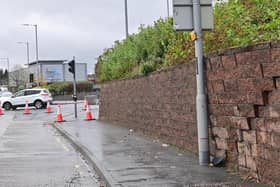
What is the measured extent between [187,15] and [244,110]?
2.28m

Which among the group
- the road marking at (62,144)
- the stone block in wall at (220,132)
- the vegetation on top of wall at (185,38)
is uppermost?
the vegetation on top of wall at (185,38)

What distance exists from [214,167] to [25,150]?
6.85 metres

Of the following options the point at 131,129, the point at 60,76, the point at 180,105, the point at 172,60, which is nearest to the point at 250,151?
the point at 180,105

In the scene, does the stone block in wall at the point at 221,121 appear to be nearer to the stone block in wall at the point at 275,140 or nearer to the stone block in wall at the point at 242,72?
the stone block in wall at the point at 242,72

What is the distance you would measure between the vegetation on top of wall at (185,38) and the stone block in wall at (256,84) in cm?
82

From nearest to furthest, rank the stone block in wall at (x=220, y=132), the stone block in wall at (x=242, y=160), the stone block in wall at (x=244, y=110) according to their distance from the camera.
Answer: the stone block in wall at (x=244, y=110), the stone block in wall at (x=242, y=160), the stone block in wall at (x=220, y=132)

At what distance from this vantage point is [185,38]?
13.1 meters

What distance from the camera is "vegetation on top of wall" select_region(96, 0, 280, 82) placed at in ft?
28.3

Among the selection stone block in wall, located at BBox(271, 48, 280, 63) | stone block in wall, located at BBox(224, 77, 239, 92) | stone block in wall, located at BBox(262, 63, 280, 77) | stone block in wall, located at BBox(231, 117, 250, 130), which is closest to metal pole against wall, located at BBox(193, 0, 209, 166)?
stone block in wall, located at BBox(224, 77, 239, 92)

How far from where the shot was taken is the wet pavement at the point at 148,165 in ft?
26.4

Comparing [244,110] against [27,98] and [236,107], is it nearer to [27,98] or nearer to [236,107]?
[236,107]

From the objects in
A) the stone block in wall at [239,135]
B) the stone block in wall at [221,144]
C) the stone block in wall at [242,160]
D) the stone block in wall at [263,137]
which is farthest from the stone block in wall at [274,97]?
the stone block in wall at [221,144]

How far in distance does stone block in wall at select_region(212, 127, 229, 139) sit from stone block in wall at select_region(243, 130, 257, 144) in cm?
77

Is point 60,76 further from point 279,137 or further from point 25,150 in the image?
point 279,137
